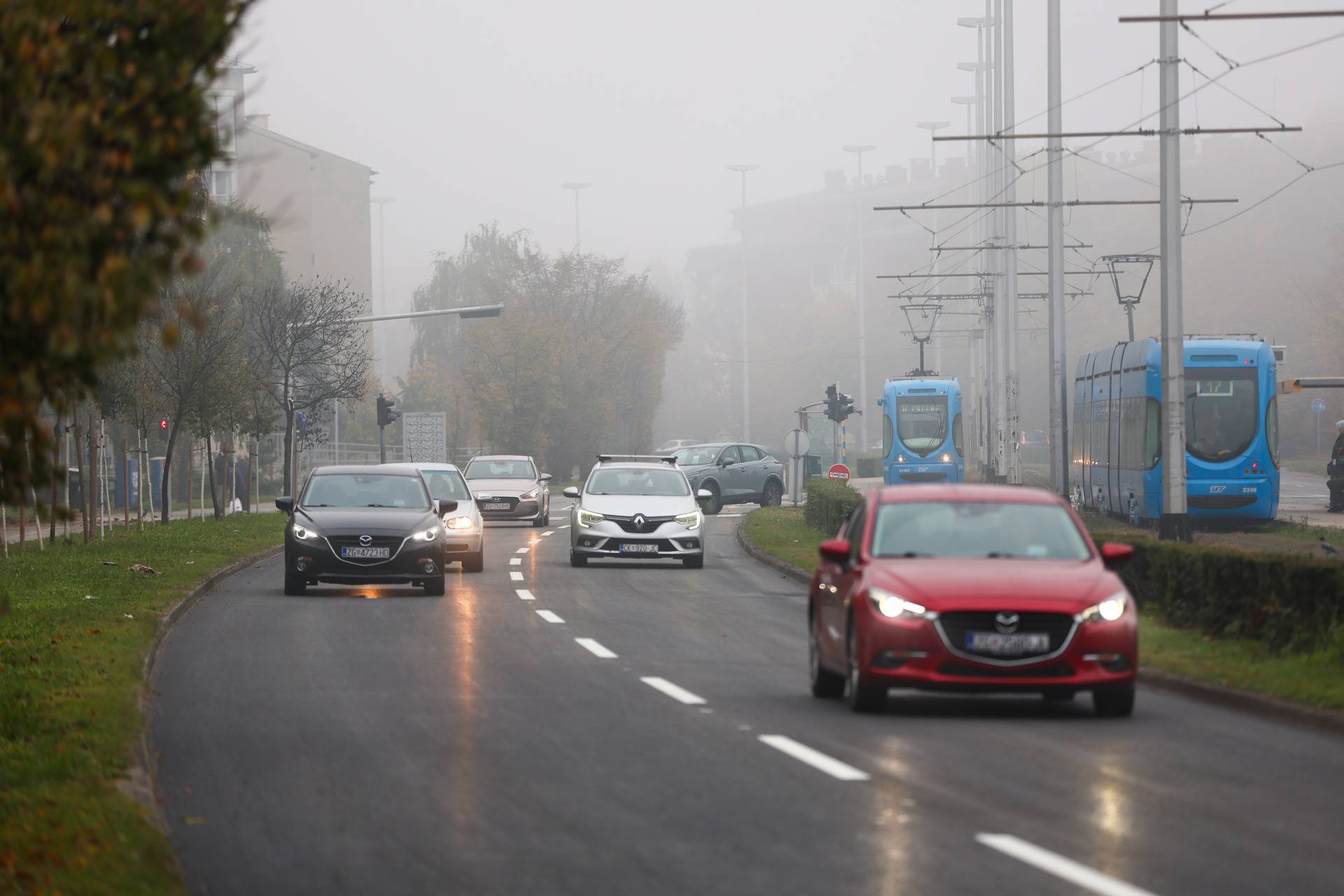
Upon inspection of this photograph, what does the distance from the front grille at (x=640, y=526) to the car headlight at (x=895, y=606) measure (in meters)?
17.3

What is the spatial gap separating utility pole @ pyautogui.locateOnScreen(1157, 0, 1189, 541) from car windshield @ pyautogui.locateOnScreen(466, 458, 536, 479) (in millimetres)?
21125

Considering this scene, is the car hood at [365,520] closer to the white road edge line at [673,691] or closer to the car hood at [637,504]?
the car hood at [637,504]

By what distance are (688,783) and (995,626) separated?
114 inches

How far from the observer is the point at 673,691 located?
1346 cm

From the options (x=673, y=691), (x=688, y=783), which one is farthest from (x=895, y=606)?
(x=688, y=783)

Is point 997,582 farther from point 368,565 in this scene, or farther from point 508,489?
point 508,489

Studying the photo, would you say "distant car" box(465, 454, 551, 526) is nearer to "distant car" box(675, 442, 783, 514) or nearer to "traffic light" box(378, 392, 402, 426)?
"traffic light" box(378, 392, 402, 426)

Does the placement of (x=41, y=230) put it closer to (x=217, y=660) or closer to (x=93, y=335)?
(x=93, y=335)

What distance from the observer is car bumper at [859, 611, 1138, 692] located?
11.5 metres

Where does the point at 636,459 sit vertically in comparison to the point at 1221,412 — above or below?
below

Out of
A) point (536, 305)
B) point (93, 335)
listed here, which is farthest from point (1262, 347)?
point (536, 305)

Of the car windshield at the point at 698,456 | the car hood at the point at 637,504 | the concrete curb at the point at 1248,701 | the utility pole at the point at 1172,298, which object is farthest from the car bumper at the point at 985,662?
the car windshield at the point at 698,456

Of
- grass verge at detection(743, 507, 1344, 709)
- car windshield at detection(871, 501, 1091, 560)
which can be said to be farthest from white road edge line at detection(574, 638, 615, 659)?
grass verge at detection(743, 507, 1344, 709)

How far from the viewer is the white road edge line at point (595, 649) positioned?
16.1 metres
